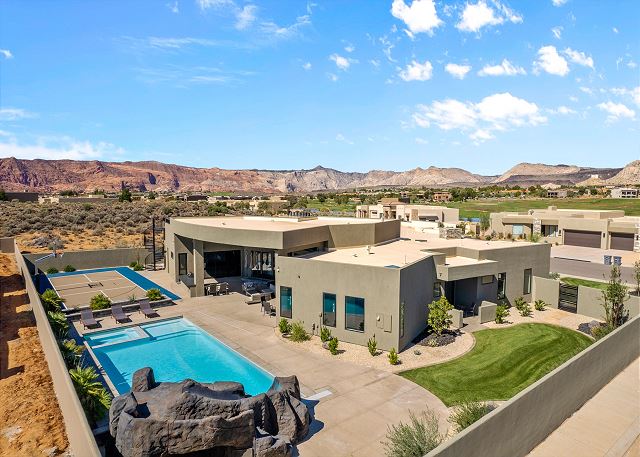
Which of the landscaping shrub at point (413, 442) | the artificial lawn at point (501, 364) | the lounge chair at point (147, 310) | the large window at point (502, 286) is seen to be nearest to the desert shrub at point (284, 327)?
the artificial lawn at point (501, 364)

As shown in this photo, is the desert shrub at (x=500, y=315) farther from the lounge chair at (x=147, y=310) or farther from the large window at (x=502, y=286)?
the lounge chair at (x=147, y=310)

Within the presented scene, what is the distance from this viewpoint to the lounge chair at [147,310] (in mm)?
22375

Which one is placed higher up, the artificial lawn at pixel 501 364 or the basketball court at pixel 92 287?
the basketball court at pixel 92 287

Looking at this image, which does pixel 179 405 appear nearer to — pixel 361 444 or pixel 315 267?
pixel 361 444

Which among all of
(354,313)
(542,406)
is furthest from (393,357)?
(542,406)

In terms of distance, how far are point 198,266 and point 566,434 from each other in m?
21.3

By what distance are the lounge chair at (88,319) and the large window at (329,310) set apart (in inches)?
459

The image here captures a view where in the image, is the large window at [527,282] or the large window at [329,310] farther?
the large window at [527,282]

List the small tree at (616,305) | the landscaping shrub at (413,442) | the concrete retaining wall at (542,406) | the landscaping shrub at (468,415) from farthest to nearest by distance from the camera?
the small tree at (616,305) < the landscaping shrub at (468,415) < the landscaping shrub at (413,442) < the concrete retaining wall at (542,406)

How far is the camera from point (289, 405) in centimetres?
1116

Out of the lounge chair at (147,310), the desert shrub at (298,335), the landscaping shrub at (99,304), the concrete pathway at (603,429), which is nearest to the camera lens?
the concrete pathway at (603,429)

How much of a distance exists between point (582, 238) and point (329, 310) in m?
45.9

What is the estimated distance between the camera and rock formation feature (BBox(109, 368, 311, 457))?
8.94 m

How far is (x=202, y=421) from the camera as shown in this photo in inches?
357
